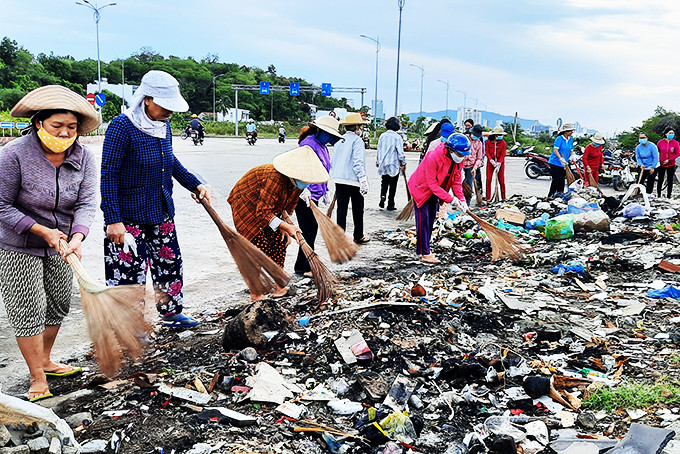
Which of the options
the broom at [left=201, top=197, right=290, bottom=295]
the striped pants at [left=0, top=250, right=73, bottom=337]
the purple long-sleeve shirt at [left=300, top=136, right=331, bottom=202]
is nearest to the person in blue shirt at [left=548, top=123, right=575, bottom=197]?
the purple long-sleeve shirt at [left=300, top=136, right=331, bottom=202]

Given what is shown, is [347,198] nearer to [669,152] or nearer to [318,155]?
[318,155]

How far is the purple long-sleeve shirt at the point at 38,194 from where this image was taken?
2.94 metres

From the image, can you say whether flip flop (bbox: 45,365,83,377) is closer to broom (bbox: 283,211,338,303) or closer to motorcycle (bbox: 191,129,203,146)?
broom (bbox: 283,211,338,303)

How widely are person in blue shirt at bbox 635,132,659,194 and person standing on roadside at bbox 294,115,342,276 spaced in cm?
967

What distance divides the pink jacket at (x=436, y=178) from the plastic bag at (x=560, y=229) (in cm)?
A: 206

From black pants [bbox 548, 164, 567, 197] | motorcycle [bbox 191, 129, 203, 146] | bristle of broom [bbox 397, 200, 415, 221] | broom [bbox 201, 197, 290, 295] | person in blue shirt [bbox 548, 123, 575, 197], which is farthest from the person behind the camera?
motorcycle [bbox 191, 129, 203, 146]

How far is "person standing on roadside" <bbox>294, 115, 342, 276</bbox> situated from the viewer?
544 cm

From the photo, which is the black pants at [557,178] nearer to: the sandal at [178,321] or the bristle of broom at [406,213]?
the bristle of broom at [406,213]

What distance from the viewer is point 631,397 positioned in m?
3.07

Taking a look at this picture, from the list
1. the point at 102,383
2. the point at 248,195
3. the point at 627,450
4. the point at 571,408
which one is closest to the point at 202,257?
the point at 248,195

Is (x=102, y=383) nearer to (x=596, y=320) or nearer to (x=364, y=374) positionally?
(x=364, y=374)

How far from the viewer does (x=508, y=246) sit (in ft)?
20.4

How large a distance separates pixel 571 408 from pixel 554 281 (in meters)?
2.62

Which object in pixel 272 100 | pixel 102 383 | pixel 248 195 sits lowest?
pixel 102 383
